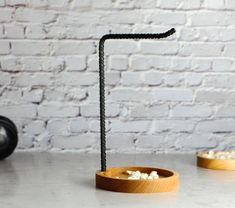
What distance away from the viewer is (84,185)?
5.82ft

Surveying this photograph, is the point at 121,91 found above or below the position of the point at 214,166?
above

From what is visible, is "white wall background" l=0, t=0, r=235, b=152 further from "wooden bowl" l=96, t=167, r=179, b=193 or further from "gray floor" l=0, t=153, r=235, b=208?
"wooden bowl" l=96, t=167, r=179, b=193

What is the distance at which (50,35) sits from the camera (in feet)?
8.64

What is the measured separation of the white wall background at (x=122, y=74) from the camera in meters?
2.62

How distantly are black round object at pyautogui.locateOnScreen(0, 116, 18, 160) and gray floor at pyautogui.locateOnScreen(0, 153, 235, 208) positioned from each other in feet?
0.14

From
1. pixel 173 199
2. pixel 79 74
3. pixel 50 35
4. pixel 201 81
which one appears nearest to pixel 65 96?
pixel 79 74

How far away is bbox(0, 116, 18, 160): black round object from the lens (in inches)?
90.0

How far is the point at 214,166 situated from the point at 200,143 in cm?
61

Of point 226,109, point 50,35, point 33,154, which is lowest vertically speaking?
point 33,154

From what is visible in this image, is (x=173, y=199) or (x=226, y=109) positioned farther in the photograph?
(x=226, y=109)

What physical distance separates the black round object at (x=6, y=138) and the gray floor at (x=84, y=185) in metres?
0.04

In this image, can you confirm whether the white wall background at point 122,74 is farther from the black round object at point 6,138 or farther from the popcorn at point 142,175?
the popcorn at point 142,175

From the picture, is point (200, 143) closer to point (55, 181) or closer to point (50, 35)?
point (50, 35)

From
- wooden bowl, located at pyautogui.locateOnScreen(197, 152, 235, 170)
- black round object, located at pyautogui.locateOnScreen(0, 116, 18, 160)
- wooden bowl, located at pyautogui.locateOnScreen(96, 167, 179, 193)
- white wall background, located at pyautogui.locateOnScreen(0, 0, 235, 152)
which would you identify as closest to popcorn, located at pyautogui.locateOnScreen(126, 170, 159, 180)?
wooden bowl, located at pyautogui.locateOnScreen(96, 167, 179, 193)
